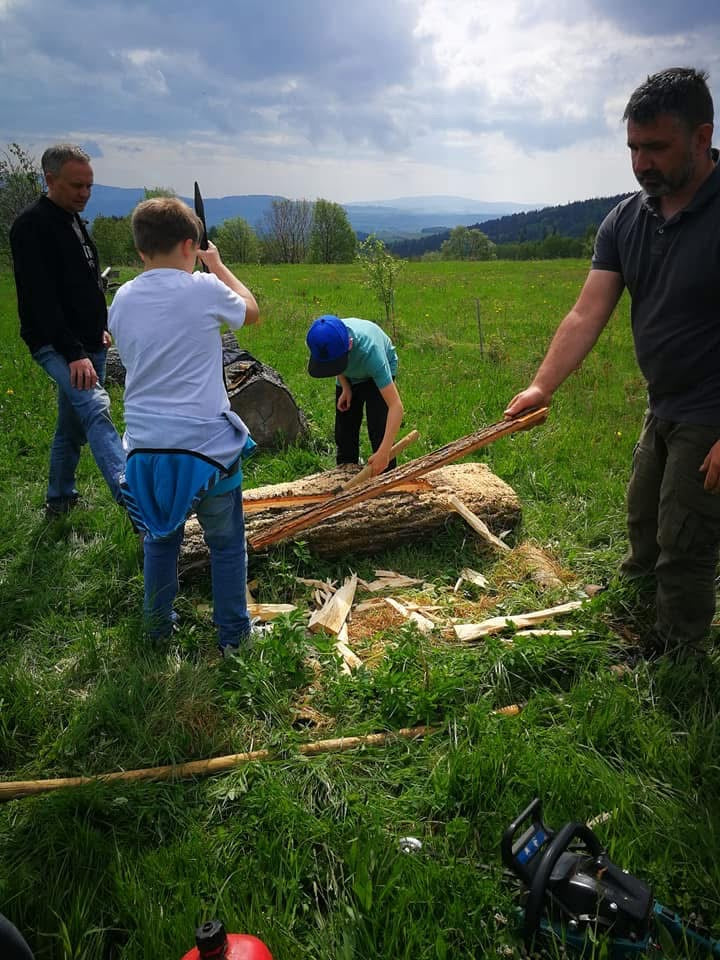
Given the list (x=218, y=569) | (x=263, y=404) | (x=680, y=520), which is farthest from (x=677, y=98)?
(x=263, y=404)

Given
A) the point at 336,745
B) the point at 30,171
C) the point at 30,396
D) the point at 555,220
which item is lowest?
the point at 336,745

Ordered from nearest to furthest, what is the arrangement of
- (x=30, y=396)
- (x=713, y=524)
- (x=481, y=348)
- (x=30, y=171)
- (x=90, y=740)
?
(x=90, y=740) < (x=713, y=524) < (x=30, y=396) < (x=481, y=348) < (x=30, y=171)

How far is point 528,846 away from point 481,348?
986 centimetres

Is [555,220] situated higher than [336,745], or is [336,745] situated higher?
[555,220]

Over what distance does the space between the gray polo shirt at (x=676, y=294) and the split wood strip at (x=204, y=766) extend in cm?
202

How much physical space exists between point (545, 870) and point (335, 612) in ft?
7.40

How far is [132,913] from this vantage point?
1958mm

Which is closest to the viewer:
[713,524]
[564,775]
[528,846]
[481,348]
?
[528,846]

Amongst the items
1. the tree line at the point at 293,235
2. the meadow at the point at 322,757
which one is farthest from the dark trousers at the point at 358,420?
the tree line at the point at 293,235

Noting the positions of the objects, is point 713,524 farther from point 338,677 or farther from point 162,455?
point 162,455

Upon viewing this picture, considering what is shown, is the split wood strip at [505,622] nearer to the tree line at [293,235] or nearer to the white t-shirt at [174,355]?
the white t-shirt at [174,355]

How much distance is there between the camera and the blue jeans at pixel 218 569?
3049mm

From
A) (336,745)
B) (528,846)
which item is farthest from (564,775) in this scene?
(336,745)

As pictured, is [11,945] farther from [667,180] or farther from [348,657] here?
[667,180]
